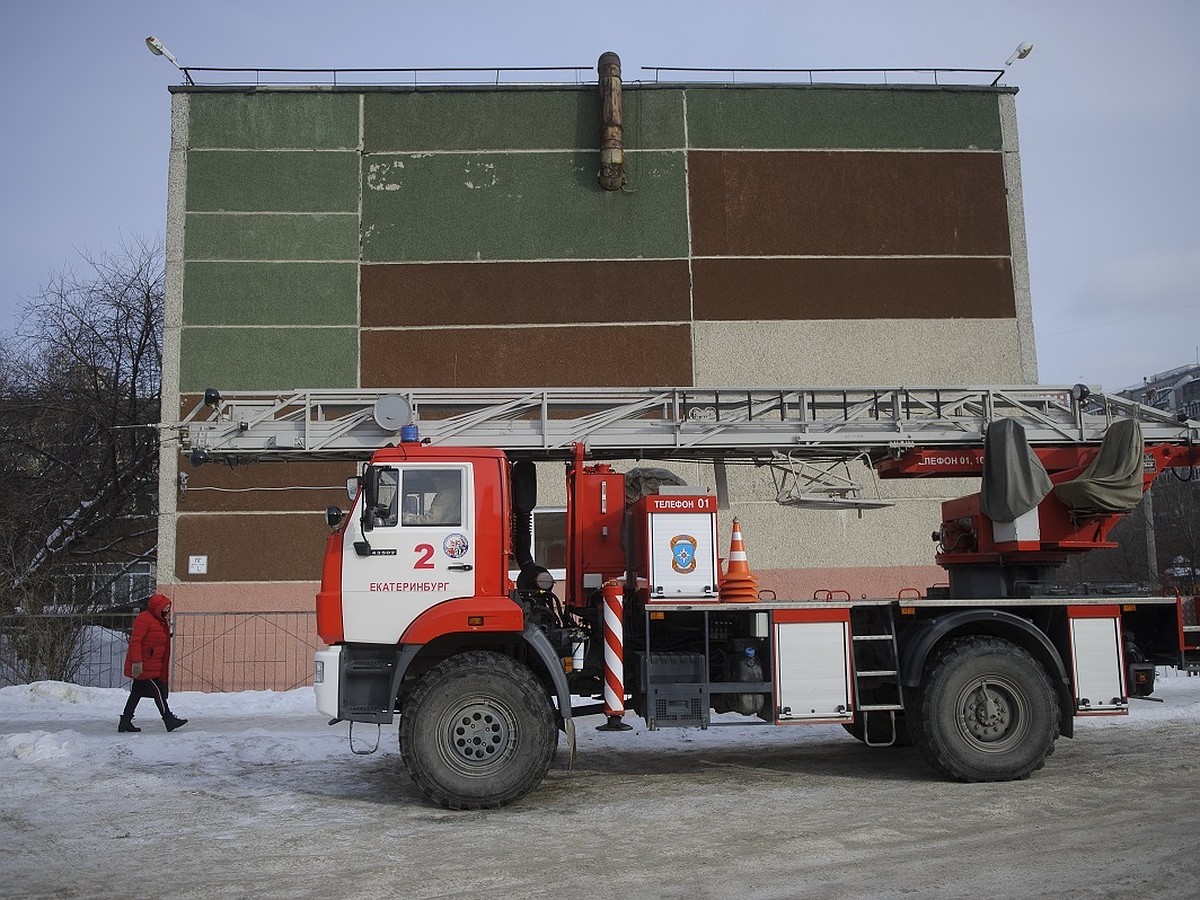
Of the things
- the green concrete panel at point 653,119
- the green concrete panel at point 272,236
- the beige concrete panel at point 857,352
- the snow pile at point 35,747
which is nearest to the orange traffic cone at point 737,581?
the snow pile at point 35,747

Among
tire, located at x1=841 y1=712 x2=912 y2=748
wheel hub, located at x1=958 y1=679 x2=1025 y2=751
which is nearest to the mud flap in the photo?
wheel hub, located at x1=958 y1=679 x2=1025 y2=751

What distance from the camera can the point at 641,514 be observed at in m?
9.45

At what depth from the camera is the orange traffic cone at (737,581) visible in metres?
9.52

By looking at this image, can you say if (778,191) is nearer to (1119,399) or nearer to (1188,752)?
(1119,399)

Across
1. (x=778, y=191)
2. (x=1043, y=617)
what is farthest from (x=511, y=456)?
(x=778, y=191)

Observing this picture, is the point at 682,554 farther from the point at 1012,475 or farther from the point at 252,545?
the point at 252,545

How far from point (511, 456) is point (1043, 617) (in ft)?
17.9

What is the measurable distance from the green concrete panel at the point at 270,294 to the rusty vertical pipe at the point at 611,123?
5493mm

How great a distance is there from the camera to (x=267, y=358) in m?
20.8

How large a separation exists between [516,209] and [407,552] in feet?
44.4

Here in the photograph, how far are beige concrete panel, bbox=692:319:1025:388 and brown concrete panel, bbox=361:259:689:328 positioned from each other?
1216 mm

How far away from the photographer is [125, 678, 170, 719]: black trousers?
43.9 feet

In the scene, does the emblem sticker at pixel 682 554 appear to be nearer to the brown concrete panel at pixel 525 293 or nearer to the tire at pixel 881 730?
the tire at pixel 881 730

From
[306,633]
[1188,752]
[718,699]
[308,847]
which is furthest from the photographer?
[306,633]
